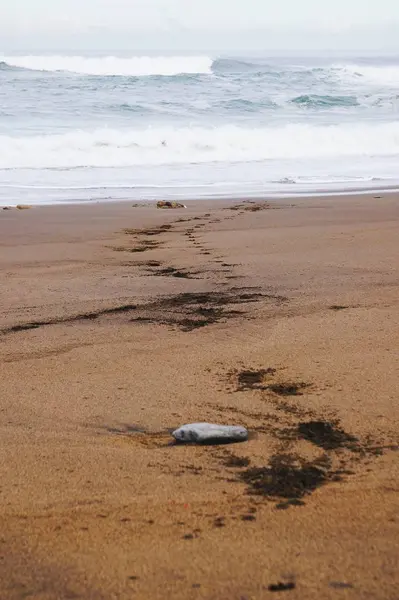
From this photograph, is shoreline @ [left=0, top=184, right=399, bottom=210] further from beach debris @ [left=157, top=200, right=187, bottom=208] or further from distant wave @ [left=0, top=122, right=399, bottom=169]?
distant wave @ [left=0, top=122, right=399, bottom=169]

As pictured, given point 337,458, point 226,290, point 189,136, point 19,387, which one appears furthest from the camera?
point 189,136

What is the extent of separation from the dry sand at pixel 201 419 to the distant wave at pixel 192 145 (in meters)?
10.5

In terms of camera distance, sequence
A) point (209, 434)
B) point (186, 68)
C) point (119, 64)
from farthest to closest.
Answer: point (119, 64) → point (186, 68) → point (209, 434)

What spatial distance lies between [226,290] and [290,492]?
2522 millimetres

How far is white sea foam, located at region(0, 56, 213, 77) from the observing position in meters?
39.6

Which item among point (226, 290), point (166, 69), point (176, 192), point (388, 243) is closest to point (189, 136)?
point (176, 192)

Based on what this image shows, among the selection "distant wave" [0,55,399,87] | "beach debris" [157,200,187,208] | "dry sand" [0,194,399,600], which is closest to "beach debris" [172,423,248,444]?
"dry sand" [0,194,399,600]

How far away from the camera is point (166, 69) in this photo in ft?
136

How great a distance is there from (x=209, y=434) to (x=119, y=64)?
140ft

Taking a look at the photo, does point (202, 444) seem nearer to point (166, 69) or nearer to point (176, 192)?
point (176, 192)

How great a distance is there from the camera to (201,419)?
8.82 feet

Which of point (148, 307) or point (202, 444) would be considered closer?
point (202, 444)

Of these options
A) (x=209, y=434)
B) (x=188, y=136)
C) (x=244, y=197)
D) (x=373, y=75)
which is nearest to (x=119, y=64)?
(x=373, y=75)

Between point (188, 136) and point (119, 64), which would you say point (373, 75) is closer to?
point (119, 64)
